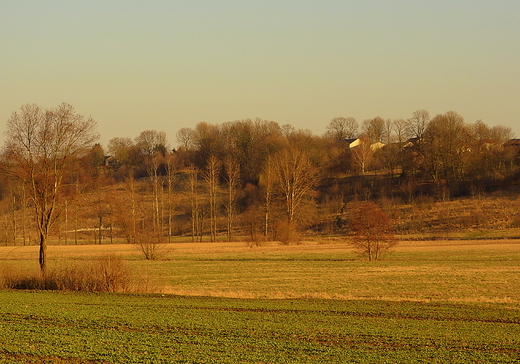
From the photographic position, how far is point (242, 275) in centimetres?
3756

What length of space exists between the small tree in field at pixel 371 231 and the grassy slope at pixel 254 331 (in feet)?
80.7

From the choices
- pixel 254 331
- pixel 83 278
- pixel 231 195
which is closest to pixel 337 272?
pixel 83 278

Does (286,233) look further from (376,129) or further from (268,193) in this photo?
(376,129)

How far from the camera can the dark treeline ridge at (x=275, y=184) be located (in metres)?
85.4

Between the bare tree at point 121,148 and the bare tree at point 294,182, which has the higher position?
the bare tree at point 121,148

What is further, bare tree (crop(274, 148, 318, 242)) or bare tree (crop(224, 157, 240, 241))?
bare tree (crop(224, 157, 240, 241))

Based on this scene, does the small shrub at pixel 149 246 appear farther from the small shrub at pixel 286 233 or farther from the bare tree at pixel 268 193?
the bare tree at pixel 268 193

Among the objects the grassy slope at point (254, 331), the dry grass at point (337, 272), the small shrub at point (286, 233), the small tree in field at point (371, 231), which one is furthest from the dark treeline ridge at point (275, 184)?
the grassy slope at point (254, 331)

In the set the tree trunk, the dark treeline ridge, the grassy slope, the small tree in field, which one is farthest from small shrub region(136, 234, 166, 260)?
the grassy slope

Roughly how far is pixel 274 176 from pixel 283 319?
6952cm

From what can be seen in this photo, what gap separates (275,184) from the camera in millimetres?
90188

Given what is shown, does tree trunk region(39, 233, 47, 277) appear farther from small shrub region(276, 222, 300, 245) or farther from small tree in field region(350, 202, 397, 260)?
small shrub region(276, 222, 300, 245)

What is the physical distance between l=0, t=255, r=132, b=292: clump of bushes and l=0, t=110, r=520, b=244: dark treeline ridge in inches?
942

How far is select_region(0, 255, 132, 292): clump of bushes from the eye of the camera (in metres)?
27.5
